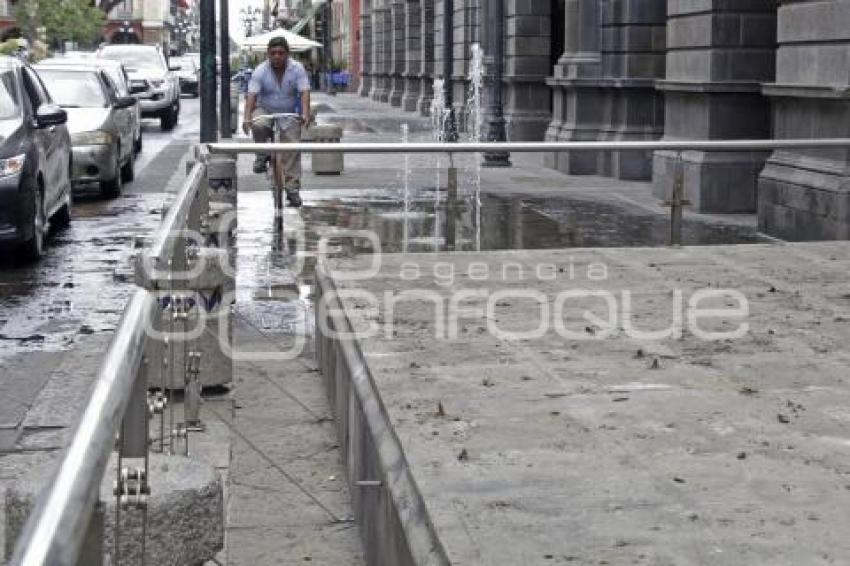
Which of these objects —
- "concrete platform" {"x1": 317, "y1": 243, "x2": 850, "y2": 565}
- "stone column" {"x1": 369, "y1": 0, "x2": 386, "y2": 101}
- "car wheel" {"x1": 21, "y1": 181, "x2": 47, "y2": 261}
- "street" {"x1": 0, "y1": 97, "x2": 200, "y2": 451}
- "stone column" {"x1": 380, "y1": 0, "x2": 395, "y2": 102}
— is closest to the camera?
"concrete platform" {"x1": 317, "y1": 243, "x2": 850, "y2": 565}

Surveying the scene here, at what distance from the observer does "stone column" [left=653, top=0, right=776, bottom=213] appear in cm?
1631

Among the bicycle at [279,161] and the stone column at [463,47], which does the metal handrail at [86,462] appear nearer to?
the bicycle at [279,161]

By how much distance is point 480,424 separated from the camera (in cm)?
495

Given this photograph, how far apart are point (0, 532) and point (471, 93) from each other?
29.0m

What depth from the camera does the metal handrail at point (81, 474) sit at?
1766mm

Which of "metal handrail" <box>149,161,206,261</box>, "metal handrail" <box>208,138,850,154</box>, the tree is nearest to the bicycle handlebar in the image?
"metal handrail" <box>208,138,850,154</box>

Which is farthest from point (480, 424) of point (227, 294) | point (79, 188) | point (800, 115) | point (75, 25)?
point (75, 25)

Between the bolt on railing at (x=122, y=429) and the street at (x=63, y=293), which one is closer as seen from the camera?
the bolt on railing at (x=122, y=429)

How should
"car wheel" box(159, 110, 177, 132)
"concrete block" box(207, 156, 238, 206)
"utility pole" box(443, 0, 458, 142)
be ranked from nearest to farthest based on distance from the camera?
"concrete block" box(207, 156, 238, 206) → "utility pole" box(443, 0, 458, 142) → "car wheel" box(159, 110, 177, 132)

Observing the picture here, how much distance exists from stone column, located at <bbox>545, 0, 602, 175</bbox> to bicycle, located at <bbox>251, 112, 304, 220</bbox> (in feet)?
24.9

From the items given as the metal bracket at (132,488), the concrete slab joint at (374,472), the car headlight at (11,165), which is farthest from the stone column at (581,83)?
the metal bracket at (132,488)

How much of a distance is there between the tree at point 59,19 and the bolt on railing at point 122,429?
81.5m

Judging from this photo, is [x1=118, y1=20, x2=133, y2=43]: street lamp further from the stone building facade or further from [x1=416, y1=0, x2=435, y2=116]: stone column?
the stone building facade

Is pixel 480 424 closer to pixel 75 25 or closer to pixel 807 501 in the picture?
pixel 807 501
